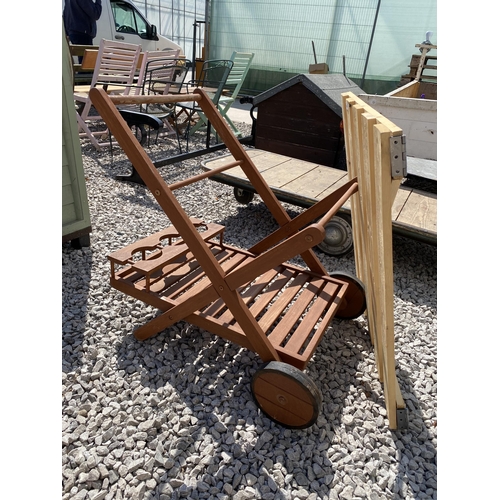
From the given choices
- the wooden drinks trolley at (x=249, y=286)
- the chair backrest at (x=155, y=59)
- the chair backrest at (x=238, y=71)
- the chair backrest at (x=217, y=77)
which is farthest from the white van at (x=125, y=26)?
the wooden drinks trolley at (x=249, y=286)

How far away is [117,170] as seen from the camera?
197 inches

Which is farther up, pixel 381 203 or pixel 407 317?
pixel 381 203

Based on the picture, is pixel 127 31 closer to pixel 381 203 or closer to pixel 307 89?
pixel 307 89

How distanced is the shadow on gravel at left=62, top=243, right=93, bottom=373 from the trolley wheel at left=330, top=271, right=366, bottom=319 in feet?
5.04

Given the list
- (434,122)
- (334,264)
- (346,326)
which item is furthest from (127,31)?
(346,326)

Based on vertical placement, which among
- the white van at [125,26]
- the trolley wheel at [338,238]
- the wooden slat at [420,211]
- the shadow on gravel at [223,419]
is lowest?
the shadow on gravel at [223,419]

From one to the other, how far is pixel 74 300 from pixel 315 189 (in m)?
2.16

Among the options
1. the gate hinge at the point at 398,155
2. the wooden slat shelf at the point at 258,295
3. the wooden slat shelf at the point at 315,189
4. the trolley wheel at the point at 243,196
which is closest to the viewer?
the gate hinge at the point at 398,155

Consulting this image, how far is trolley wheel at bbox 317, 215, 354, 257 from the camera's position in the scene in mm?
3342

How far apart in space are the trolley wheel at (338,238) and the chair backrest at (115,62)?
3.67 meters

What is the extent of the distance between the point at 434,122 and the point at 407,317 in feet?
7.34

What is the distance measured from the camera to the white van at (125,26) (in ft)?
28.9

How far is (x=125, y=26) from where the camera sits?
945cm

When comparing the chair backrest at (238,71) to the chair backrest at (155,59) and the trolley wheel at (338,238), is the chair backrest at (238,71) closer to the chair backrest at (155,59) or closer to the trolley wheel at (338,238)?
the chair backrest at (155,59)
